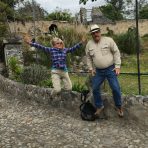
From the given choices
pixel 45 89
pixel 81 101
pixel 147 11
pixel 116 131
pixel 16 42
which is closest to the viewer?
pixel 116 131

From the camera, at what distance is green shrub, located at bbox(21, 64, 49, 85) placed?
9.77m

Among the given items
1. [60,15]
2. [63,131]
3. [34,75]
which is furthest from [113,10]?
[63,131]

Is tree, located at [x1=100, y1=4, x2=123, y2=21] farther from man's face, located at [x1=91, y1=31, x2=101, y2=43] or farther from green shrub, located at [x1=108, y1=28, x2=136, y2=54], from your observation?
man's face, located at [x1=91, y1=31, x2=101, y2=43]

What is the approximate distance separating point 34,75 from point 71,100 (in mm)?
2226

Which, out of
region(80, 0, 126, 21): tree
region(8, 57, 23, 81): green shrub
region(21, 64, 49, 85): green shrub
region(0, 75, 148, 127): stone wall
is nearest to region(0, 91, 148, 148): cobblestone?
region(0, 75, 148, 127): stone wall

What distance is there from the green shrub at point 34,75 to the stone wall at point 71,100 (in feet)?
0.94

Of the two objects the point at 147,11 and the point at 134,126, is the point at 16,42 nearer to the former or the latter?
the point at 134,126

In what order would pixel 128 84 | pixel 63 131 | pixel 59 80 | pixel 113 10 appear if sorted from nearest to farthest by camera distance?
pixel 63 131, pixel 59 80, pixel 128 84, pixel 113 10

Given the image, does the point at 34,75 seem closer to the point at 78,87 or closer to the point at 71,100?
the point at 78,87

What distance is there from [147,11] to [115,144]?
35.2m

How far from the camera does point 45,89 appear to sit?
8539 mm

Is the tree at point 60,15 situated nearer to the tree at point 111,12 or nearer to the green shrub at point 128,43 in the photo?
the tree at point 111,12

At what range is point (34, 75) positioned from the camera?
978cm

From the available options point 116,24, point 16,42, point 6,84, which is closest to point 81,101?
point 6,84
